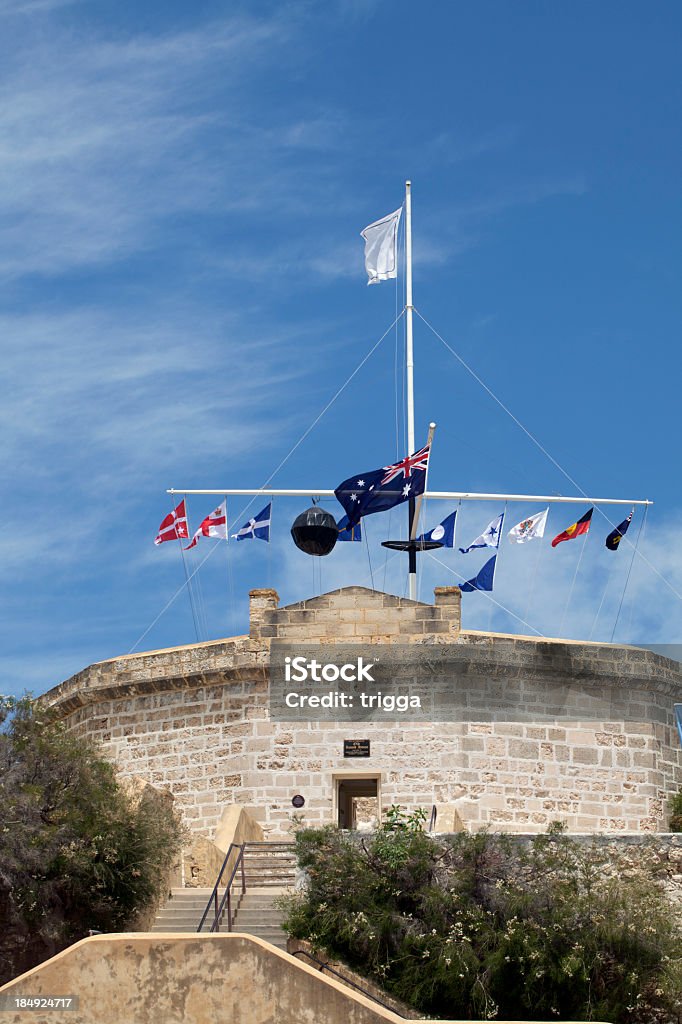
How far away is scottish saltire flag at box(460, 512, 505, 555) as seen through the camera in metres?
28.7

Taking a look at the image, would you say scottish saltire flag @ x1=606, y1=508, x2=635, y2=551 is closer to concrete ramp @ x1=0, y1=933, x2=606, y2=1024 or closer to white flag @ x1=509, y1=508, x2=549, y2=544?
white flag @ x1=509, y1=508, x2=549, y2=544

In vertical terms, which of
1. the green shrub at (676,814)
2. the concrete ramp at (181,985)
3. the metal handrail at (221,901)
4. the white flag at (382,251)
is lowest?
the concrete ramp at (181,985)

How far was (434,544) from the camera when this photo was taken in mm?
30578

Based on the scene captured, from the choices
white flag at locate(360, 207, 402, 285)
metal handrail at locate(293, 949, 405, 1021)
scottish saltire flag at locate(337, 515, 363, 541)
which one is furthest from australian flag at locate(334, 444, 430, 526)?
metal handrail at locate(293, 949, 405, 1021)

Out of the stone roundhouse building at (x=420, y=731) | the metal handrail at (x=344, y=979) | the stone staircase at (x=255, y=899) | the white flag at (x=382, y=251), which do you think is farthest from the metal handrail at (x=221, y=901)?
the white flag at (x=382, y=251)

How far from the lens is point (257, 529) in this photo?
28.5 meters

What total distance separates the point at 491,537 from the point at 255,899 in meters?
10.5

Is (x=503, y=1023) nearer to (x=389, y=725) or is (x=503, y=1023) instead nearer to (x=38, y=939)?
(x=38, y=939)

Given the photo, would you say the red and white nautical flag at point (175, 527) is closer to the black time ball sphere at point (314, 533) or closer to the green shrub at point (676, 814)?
the black time ball sphere at point (314, 533)

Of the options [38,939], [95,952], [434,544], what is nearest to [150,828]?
[38,939]

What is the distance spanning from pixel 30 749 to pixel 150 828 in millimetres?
1984

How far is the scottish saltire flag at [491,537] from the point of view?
28719 mm

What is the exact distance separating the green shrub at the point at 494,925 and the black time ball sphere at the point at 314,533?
9.96 meters

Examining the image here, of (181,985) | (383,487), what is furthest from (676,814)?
(181,985)
